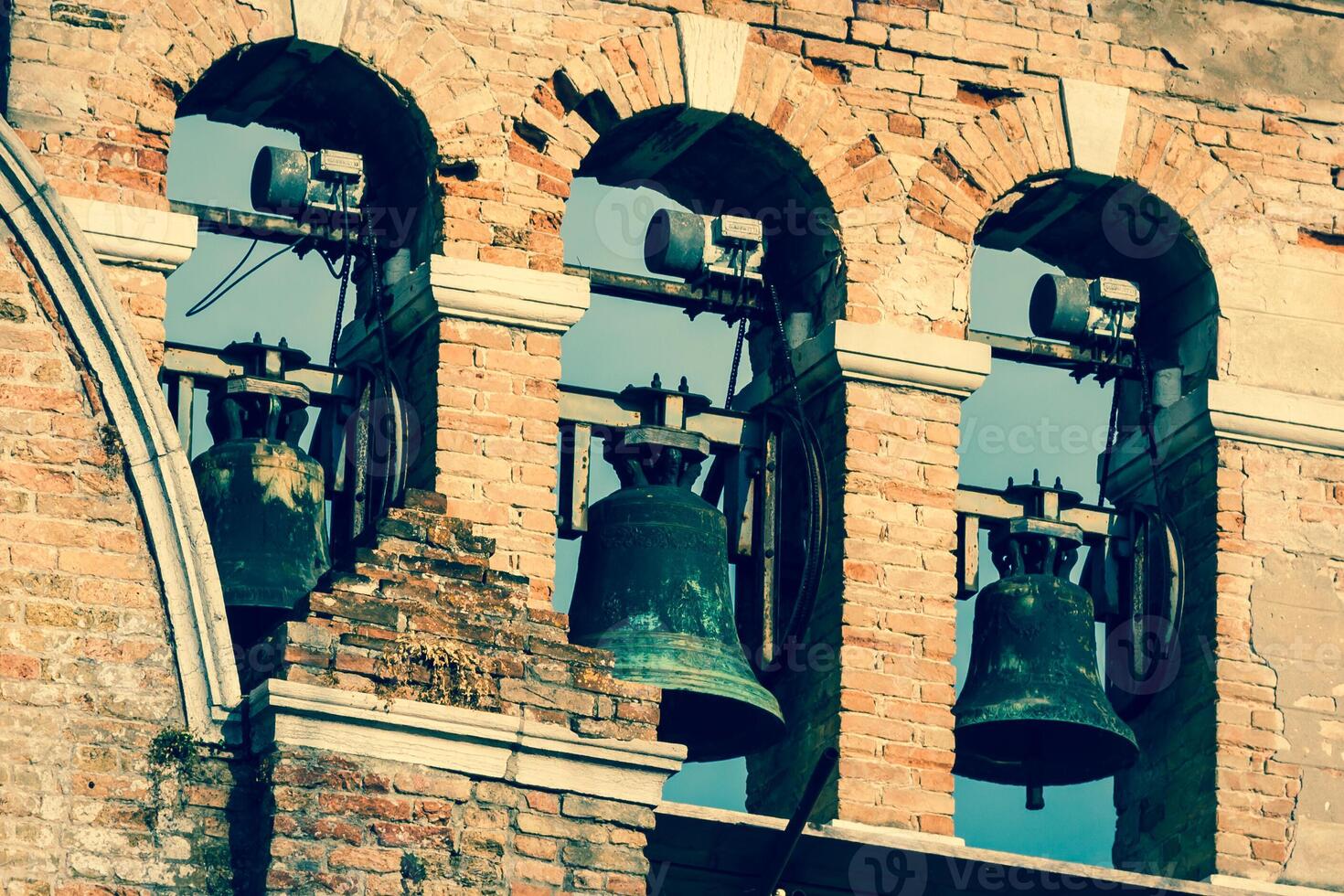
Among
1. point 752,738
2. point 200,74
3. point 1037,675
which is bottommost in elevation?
point 752,738

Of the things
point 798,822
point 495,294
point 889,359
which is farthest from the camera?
point 889,359

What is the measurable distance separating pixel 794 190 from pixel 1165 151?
159 centimetres

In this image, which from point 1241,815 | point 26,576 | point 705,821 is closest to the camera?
point 26,576

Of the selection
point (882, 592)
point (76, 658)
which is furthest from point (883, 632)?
point (76, 658)

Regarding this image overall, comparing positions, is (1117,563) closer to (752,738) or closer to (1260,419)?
(1260,419)

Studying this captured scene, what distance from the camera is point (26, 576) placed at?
15.1 meters

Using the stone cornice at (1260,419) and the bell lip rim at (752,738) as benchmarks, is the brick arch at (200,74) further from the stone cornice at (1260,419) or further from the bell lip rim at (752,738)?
the stone cornice at (1260,419)

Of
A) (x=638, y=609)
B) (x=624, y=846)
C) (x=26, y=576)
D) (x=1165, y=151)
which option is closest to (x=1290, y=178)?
(x=1165, y=151)

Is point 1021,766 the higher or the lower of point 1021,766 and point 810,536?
the lower

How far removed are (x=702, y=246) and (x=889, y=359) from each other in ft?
2.88

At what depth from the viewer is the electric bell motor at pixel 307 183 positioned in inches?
690

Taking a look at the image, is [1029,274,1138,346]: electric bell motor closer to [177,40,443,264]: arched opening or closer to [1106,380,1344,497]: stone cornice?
[1106,380,1344,497]: stone cornice

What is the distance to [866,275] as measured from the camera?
18016mm

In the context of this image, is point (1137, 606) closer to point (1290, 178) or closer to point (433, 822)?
point (1290, 178)
